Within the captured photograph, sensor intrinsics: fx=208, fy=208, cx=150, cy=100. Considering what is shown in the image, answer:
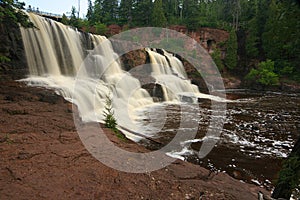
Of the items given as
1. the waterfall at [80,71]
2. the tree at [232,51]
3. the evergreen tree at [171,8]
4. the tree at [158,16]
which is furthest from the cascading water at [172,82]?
the evergreen tree at [171,8]

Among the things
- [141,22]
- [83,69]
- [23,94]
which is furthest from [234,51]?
[23,94]

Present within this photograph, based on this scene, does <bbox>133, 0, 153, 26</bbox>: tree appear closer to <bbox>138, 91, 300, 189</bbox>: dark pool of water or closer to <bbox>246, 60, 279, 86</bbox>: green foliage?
<bbox>246, 60, 279, 86</bbox>: green foliage

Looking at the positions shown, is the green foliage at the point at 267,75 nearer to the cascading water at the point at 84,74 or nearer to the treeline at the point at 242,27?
the treeline at the point at 242,27

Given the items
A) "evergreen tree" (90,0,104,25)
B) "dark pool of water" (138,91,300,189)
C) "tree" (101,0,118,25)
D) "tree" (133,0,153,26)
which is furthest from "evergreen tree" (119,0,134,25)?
"dark pool of water" (138,91,300,189)

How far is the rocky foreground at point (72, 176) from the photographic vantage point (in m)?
3.20

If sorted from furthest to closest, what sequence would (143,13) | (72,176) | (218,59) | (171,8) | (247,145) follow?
(171,8)
(143,13)
(218,59)
(247,145)
(72,176)

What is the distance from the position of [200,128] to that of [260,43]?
1294 inches

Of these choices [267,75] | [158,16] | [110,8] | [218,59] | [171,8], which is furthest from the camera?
[110,8]

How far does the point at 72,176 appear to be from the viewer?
360cm

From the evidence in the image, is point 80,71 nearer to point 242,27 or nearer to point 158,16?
point 158,16

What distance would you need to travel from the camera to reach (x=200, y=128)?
9.53 metres

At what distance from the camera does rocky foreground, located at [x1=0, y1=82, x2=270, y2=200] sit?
3.20 meters

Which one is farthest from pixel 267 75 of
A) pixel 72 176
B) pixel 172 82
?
pixel 72 176

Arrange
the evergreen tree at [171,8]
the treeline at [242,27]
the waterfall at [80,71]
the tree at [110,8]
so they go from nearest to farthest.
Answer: the waterfall at [80,71] → the treeline at [242,27] → the evergreen tree at [171,8] → the tree at [110,8]
